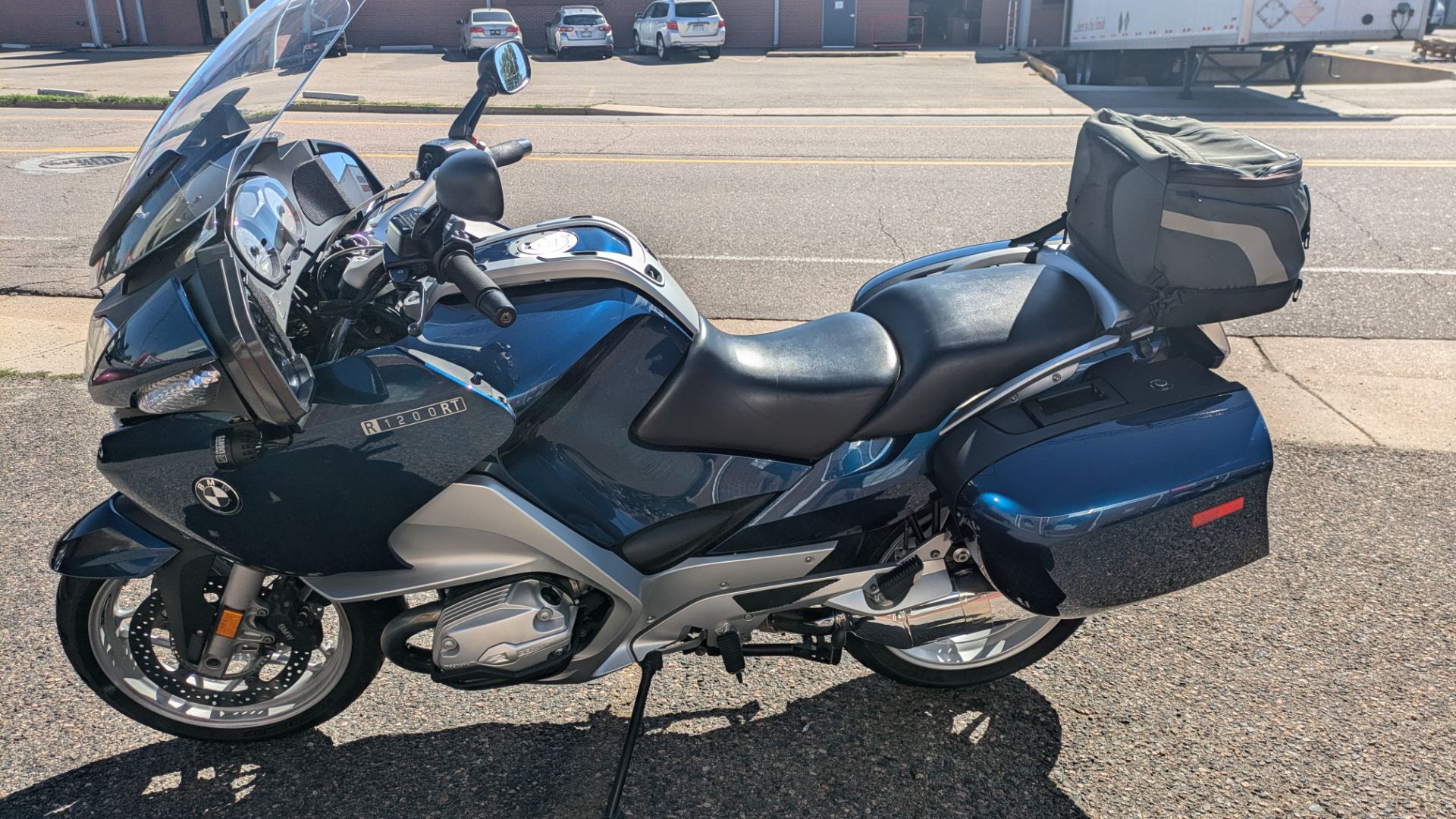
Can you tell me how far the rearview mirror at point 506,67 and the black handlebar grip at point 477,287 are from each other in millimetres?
733

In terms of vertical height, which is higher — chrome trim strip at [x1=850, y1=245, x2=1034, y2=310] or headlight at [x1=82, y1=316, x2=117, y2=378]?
headlight at [x1=82, y1=316, x2=117, y2=378]

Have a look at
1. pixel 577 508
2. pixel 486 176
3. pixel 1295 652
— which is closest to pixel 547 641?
pixel 577 508

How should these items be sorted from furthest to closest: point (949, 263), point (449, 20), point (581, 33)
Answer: point (449, 20) → point (581, 33) → point (949, 263)

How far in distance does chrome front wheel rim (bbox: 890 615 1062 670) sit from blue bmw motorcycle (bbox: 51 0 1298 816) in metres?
0.25

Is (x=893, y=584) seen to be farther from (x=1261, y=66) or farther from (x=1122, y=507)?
(x=1261, y=66)

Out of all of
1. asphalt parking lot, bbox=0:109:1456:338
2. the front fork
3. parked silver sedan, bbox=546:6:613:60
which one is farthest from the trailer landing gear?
the front fork

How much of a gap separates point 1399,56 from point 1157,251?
28.3m

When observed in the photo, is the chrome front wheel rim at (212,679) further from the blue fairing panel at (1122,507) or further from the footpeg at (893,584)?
the blue fairing panel at (1122,507)

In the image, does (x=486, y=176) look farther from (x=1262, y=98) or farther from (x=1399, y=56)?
(x=1399, y=56)

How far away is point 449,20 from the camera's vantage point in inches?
1351

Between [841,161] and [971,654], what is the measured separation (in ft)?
28.8

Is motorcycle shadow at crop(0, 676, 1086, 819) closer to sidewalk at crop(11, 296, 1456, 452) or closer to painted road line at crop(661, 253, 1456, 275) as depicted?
sidewalk at crop(11, 296, 1456, 452)

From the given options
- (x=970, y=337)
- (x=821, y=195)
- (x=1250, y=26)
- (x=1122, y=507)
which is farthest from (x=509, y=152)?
(x=1250, y=26)

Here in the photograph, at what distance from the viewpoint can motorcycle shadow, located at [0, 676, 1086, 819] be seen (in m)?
2.65
